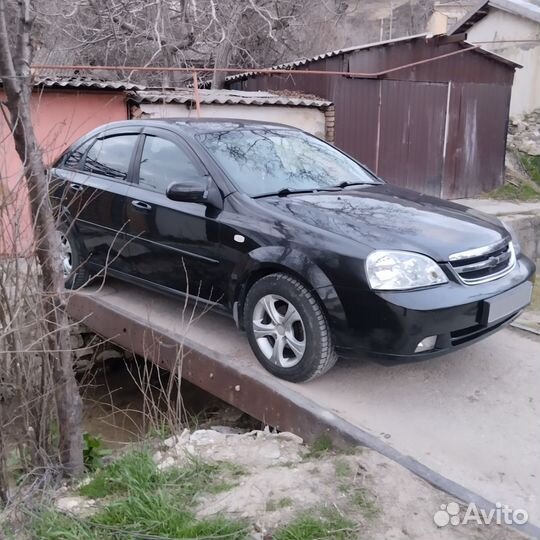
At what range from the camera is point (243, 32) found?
53.3ft

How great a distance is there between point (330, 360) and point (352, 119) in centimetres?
752

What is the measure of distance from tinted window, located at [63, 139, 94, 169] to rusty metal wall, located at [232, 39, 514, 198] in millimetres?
5840

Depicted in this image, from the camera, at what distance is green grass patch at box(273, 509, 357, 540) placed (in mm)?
2566

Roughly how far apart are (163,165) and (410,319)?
7.86ft

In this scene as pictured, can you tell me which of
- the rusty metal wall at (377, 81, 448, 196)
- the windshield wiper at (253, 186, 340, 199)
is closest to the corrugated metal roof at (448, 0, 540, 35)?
the rusty metal wall at (377, 81, 448, 196)

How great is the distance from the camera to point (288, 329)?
395 cm

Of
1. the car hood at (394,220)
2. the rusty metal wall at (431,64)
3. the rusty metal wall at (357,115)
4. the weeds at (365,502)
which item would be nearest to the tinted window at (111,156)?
the car hood at (394,220)

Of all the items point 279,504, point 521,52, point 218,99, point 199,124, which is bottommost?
point 279,504

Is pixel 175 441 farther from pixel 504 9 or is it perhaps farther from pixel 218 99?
pixel 504 9

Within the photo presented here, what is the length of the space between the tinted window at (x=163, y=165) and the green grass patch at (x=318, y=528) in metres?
2.60

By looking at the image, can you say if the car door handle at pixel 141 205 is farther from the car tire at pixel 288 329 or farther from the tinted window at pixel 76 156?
the car tire at pixel 288 329

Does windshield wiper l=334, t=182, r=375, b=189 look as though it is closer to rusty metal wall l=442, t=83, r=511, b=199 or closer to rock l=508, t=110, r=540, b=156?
rusty metal wall l=442, t=83, r=511, b=199

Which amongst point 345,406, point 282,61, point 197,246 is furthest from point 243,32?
point 345,406

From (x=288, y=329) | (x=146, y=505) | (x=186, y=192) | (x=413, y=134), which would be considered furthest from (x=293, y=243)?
(x=413, y=134)
